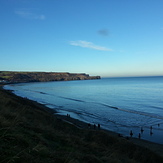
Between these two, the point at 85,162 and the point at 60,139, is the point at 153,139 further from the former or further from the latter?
the point at 85,162

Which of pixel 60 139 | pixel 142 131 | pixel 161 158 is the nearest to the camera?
pixel 60 139

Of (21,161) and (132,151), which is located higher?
(21,161)

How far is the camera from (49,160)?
5129 millimetres

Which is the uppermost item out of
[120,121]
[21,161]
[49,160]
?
[21,161]

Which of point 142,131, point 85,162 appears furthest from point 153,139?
point 85,162

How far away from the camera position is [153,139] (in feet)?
69.8

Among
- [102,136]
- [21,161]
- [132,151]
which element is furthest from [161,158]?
[21,161]

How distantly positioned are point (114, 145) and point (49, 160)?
1051 cm

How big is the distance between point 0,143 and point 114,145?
1134cm

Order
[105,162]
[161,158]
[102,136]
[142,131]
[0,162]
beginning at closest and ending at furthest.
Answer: [0,162] → [105,162] → [161,158] → [102,136] → [142,131]

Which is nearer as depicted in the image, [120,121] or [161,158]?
[161,158]

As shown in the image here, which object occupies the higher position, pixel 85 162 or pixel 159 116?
pixel 85 162

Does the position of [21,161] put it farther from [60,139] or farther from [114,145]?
[114,145]

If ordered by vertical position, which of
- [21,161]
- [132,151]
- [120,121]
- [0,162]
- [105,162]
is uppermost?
[0,162]
